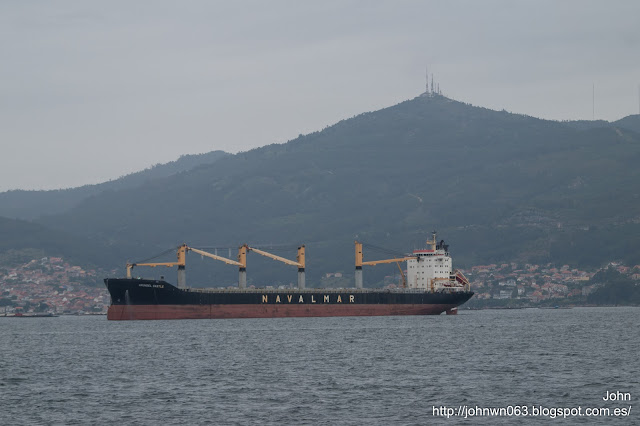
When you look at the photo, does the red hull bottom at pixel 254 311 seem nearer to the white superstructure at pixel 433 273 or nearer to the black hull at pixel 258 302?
the black hull at pixel 258 302

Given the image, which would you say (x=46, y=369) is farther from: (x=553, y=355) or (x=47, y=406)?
(x=553, y=355)

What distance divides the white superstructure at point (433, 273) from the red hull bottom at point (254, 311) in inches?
173

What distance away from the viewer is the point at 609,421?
4225 cm

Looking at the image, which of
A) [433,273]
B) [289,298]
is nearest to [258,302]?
[289,298]

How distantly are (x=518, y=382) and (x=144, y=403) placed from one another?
1948 centimetres

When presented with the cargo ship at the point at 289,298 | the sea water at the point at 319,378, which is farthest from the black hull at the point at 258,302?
the sea water at the point at 319,378

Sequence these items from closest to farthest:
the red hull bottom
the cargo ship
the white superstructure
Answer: the cargo ship
the red hull bottom
the white superstructure

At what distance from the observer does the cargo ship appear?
386ft

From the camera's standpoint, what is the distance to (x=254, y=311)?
12456 centimetres

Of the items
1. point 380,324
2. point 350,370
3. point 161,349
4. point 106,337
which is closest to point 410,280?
point 380,324

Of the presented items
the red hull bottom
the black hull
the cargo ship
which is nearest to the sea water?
the black hull

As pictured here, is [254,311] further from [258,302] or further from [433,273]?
[433,273]

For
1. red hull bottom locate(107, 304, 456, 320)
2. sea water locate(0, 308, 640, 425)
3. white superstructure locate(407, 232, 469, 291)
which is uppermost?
white superstructure locate(407, 232, 469, 291)

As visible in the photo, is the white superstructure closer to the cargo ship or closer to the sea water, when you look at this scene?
the cargo ship
